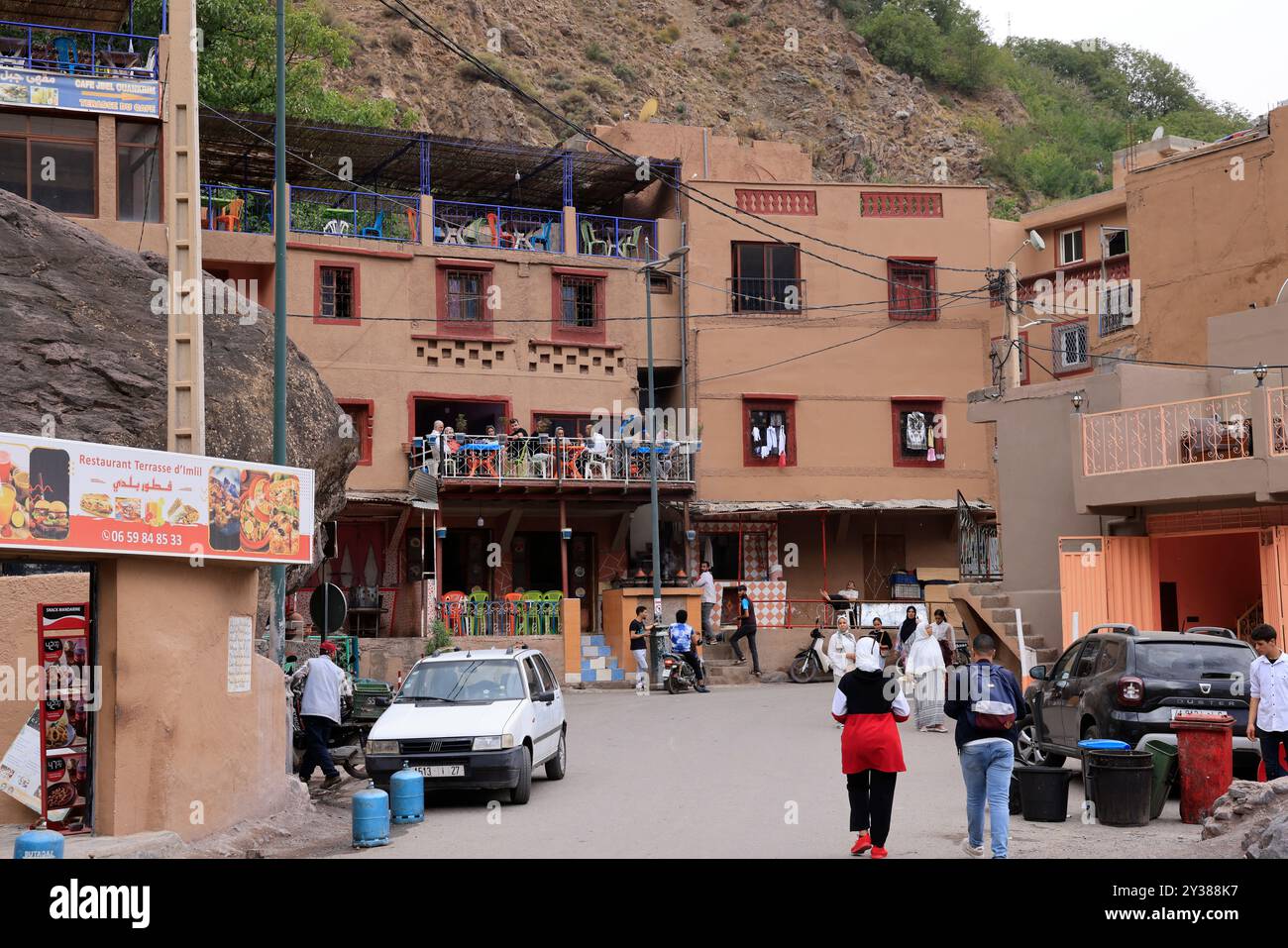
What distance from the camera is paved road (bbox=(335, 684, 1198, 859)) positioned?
40.5 ft

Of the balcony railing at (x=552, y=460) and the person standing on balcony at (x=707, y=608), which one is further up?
the balcony railing at (x=552, y=460)

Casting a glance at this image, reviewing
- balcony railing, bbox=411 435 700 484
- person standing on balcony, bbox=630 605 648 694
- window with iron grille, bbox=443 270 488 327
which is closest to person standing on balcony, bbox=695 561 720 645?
balcony railing, bbox=411 435 700 484

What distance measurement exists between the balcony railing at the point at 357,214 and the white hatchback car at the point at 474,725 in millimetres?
20850

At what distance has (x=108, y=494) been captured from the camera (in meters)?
12.7

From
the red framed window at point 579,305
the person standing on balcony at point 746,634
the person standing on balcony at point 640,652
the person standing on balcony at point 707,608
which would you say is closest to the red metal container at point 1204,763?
the person standing on balcony at point 640,652

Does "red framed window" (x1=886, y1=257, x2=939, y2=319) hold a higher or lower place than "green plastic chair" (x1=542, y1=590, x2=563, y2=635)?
higher

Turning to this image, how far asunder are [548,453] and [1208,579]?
15.6 meters

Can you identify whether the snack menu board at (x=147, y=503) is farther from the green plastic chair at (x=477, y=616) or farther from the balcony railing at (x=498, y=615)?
the green plastic chair at (x=477, y=616)

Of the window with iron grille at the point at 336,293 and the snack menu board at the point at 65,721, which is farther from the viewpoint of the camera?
the window with iron grille at the point at 336,293

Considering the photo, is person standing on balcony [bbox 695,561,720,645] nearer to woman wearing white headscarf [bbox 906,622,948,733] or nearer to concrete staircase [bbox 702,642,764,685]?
concrete staircase [bbox 702,642,764,685]

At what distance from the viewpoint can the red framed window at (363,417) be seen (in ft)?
117

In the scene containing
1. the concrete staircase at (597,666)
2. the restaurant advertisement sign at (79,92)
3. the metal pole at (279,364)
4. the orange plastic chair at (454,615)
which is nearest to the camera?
the metal pole at (279,364)

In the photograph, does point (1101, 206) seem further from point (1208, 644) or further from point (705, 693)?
point (1208, 644)

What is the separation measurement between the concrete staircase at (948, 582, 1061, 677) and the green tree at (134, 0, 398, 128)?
22.3 metres
